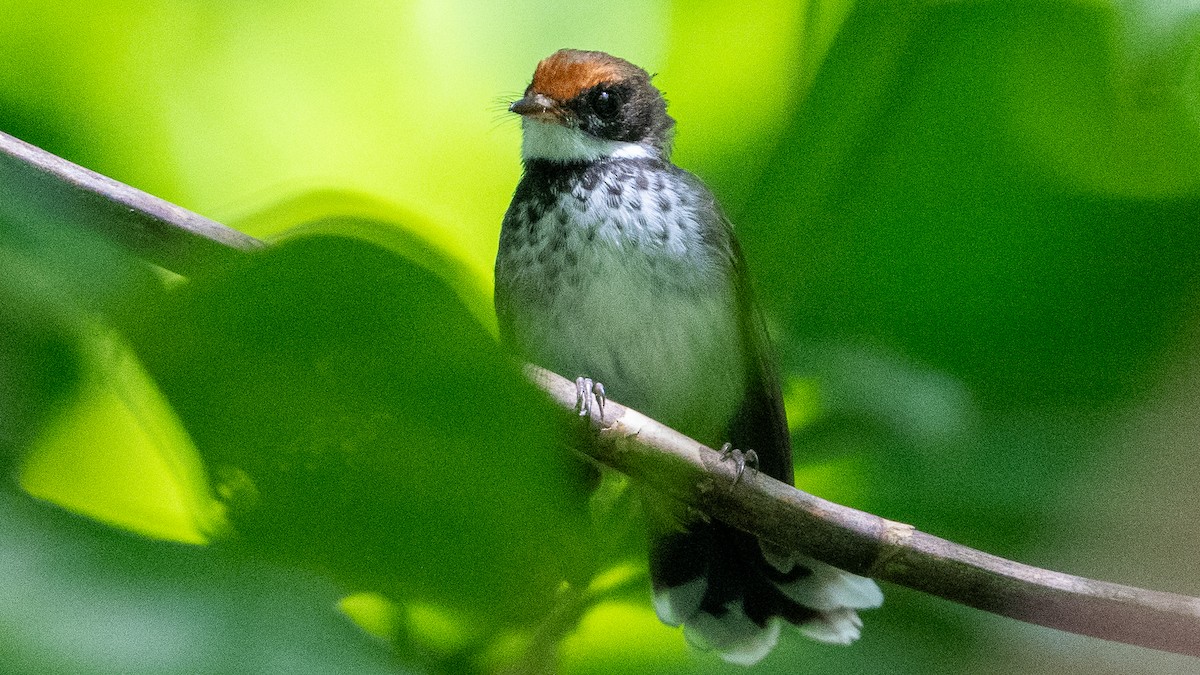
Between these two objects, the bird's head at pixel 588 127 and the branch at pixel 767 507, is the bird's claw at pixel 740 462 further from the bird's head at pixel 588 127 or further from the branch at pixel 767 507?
the bird's head at pixel 588 127

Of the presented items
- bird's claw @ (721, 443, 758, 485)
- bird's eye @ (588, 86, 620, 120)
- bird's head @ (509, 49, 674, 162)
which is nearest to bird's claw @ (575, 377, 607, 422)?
bird's claw @ (721, 443, 758, 485)

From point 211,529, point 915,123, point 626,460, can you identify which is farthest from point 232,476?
point 626,460

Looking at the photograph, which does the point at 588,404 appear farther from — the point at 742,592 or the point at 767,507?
the point at 742,592

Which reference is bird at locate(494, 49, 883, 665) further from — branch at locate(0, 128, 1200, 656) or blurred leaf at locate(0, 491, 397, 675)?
blurred leaf at locate(0, 491, 397, 675)

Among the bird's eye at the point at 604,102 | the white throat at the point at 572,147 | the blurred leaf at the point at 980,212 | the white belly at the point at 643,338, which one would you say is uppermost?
the blurred leaf at the point at 980,212

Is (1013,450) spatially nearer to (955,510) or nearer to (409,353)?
(955,510)

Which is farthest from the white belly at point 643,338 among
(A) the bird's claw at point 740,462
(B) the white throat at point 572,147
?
(A) the bird's claw at point 740,462
